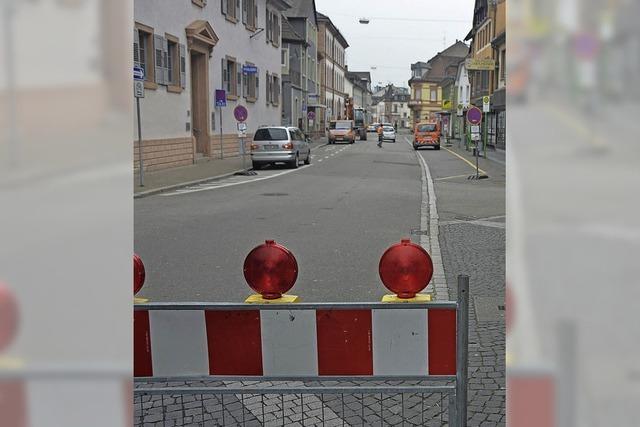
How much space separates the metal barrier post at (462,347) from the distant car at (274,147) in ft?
71.6

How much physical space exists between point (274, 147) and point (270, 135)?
60 centimetres

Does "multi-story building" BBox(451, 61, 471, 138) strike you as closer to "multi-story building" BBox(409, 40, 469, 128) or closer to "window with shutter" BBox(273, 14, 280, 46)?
"window with shutter" BBox(273, 14, 280, 46)

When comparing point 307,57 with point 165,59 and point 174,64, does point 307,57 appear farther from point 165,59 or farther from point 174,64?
point 165,59

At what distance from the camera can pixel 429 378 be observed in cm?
218

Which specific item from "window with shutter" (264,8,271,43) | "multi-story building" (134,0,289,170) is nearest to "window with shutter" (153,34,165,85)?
"multi-story building" (134,0,289,170)

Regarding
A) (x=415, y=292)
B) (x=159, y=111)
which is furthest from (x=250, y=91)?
(x=415, y=292)

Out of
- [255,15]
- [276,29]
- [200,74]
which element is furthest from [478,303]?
[276,29]

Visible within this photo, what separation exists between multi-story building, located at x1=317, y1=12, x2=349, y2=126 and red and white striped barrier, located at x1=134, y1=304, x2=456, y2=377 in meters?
52.9

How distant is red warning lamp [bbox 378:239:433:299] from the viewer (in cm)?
211

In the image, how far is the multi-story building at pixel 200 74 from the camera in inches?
843

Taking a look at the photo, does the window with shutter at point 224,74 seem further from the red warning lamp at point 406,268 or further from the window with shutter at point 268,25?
the red warning lamp at point 406,268
